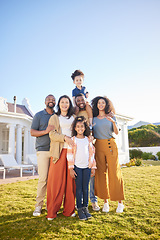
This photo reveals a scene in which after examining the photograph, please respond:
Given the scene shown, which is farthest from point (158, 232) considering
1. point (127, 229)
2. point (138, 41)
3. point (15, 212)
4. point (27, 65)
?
point (27, 65)

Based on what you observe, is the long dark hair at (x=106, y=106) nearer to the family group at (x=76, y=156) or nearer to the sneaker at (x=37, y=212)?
the family group at (x=76, y=156)

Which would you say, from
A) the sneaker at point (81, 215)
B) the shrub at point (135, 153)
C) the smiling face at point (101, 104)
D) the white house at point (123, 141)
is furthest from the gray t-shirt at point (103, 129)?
the shrub at point (135, 153)

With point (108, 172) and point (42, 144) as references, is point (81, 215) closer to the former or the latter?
point (108, 172)

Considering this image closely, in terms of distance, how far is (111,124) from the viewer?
3.40 metres

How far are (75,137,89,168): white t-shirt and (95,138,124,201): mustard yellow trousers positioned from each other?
1.37 feet

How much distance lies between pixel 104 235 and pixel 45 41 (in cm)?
796

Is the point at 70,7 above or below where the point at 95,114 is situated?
above

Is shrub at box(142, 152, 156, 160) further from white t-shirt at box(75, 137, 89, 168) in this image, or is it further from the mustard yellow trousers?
white t-shirt at box(75, 137, 89, 168)

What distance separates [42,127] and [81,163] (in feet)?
3.51

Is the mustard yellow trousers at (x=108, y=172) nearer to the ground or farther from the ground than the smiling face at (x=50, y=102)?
nearer to the ground

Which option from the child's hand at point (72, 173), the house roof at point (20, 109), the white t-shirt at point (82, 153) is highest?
the house roof at point (20, 109)

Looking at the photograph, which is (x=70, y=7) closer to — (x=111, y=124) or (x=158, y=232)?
(x=111, y=124)

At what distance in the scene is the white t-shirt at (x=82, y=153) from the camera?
115 inches

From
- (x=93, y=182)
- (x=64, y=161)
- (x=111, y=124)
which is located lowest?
(x=93, y=182)
